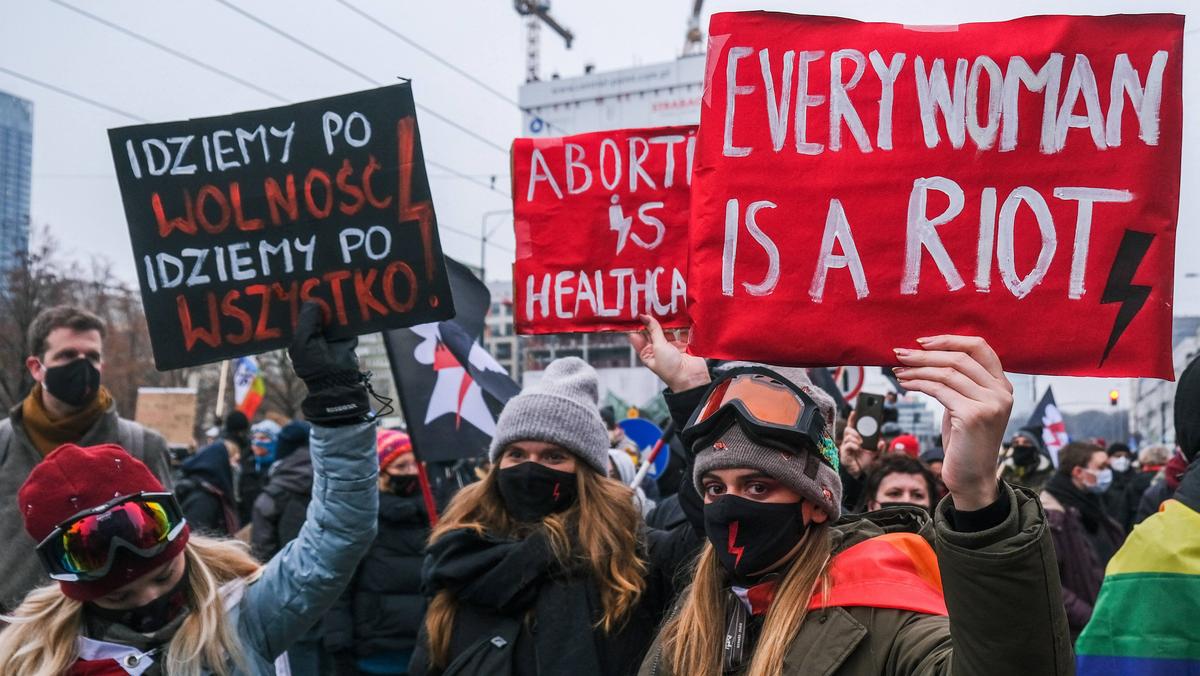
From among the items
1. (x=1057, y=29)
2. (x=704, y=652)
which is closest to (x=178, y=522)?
(x=704, y=652)

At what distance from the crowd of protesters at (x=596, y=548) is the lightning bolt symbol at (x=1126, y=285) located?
0.89ft

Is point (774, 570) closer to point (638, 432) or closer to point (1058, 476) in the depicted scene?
point (1058, 476)

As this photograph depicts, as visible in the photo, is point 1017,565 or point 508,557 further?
point 508,557

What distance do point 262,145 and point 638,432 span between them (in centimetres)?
710

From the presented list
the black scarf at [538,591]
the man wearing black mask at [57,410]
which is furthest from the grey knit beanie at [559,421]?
the man wearing black mask at [57,410]

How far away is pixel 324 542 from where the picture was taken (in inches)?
108

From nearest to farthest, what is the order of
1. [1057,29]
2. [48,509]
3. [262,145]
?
[1057,29], [48,509], [262,145]

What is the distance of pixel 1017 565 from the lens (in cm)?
166

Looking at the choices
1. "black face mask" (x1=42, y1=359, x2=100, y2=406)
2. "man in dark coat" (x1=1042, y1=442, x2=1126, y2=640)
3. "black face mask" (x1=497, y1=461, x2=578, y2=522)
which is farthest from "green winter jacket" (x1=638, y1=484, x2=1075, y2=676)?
"black face mask" (x1=42, y1=359, x2=100, y2=406)

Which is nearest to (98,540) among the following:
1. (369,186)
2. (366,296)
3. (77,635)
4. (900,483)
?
(77,635)

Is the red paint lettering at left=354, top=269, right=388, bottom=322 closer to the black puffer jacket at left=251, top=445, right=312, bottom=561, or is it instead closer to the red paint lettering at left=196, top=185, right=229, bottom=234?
the red paint lettering at left=196, top=185, right=229, bottom=234

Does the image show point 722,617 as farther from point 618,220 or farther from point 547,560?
point 618,220

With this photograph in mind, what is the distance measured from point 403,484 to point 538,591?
2701mm

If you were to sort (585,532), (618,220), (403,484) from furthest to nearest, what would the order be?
(403,484) < (618,220) < (585,532)
